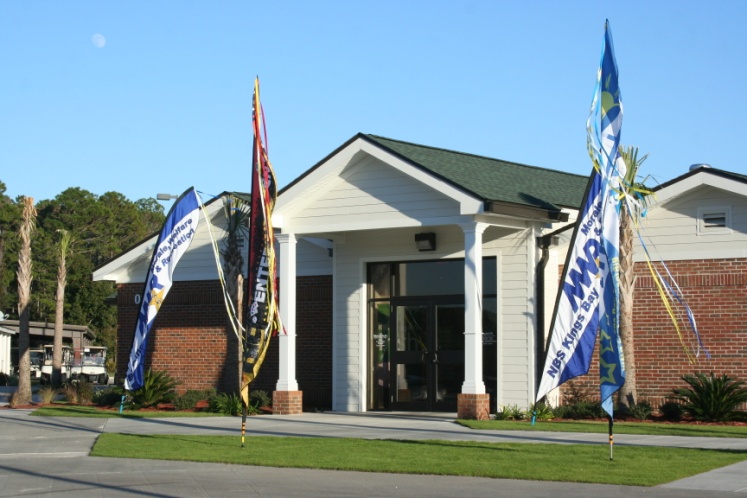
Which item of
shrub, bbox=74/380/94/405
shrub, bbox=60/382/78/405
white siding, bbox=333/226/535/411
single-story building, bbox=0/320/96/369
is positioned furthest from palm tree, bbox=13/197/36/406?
single-story building, bbox=0/320/96/369

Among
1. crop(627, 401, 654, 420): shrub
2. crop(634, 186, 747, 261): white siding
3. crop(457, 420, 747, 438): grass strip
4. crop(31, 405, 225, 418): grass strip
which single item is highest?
crop(634, 186, 747, 261): white siding

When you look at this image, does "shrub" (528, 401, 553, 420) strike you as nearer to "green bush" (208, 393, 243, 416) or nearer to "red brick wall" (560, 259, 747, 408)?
"red brick wall" (560, 259, 747, 408)

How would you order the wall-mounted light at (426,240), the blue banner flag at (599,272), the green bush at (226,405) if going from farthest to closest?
the wall-mounted light at (426,240), the green bush at (226,405), the blue banner flag at (599,272)

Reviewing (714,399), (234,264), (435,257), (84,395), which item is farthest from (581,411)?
(84,395)

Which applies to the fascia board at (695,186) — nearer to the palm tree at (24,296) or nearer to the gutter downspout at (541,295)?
the gutter downspout at (541,295)

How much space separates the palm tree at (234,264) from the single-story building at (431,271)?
259mm

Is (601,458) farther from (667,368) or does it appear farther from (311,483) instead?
(667,368)

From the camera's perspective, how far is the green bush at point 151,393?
78.4 ft

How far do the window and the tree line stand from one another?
127ft

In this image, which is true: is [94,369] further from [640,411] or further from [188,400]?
[640,411]

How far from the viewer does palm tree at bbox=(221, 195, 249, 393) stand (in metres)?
24.2

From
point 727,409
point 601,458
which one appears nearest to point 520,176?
point 727,409

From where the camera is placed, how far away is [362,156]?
21.8m

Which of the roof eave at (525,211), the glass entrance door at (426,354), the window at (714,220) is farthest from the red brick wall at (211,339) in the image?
the window at (714,220)
